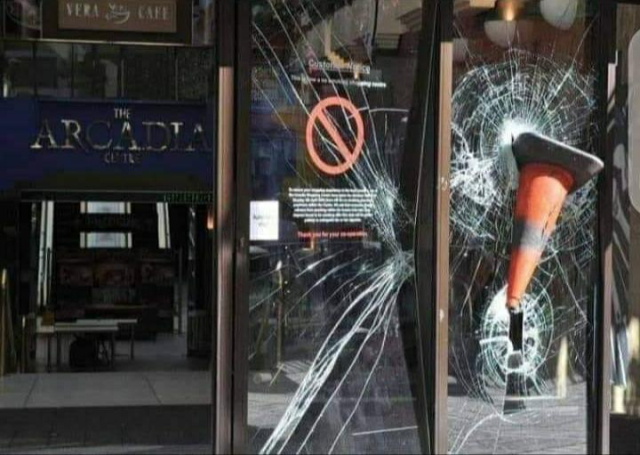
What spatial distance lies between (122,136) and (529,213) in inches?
266

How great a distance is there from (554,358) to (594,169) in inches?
50.0

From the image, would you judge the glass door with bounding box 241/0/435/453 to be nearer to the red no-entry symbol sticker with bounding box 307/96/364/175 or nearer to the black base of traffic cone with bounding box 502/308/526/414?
the red no-entry symbol sticker with bounding box 307/96/364/175

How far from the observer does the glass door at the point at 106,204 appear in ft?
34.0

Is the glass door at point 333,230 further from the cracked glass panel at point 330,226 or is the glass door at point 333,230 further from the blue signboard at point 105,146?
the blue signboard at point 105,146

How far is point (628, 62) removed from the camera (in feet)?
23.8

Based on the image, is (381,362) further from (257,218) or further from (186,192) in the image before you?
(186,192)

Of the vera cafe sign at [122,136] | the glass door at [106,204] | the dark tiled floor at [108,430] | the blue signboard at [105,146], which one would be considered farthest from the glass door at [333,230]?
the vera cafe sign at [122,136]

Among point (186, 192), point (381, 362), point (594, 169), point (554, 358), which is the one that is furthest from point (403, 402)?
point (186, 192)

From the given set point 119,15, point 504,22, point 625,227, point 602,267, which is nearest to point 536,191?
point 602,267

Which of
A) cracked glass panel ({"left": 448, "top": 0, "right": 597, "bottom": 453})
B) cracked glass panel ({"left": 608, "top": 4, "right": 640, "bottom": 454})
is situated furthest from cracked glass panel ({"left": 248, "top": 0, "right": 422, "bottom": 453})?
cracked glass panel ({"left": 608, "top": 4, "right": 640, "bottom": 454})

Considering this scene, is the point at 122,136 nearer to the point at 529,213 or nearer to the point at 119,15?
the point at 119,15

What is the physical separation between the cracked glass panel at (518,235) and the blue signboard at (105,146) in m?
6.03

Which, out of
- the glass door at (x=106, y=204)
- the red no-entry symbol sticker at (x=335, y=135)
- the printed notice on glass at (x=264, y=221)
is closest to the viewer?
the printed notice on glass at (x=264, y=221)

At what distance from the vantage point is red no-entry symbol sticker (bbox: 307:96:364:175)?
6242 millimetres
